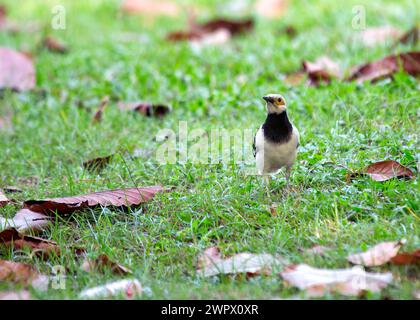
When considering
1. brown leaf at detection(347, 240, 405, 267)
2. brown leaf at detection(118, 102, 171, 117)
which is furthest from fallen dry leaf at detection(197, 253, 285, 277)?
brown leaf at detection(118, 102, 171, 117)

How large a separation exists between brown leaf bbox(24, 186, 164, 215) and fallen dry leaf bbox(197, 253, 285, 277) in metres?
0.80

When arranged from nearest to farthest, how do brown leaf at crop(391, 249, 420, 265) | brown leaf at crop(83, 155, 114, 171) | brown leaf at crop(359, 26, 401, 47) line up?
brown leaf at crop(391, 249, 420, 265) → brown leaf at crop(83, 155, 114, 171) → brown leaf at crop(359, 26, 401, 47)

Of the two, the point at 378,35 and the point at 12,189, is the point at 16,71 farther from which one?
the point at 378,35

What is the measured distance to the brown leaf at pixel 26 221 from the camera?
4059mm

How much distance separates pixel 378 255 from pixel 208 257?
847mm

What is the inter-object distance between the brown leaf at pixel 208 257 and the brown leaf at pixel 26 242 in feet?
2.57

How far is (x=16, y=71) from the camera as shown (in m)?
6.77

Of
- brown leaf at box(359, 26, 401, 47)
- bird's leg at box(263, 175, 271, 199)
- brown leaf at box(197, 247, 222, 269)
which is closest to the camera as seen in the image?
brown leaf at box(197, 247, 222, 269)

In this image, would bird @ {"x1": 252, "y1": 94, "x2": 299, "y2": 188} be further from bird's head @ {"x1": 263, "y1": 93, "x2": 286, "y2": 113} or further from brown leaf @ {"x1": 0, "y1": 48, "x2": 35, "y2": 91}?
brown leaf @ {"x1": 0, "y1": 48, "x2": 35, "y2": 91}

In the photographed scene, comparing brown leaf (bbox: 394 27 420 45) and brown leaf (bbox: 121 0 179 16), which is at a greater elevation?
brown leaf (bbox: 121 0 179 16)

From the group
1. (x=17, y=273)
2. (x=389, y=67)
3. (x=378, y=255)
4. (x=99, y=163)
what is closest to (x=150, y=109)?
(x=99, y=163)

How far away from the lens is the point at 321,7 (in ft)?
26.3

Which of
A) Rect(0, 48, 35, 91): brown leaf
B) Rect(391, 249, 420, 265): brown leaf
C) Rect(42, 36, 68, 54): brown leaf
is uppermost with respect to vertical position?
Rect(42, 36, 68, 54): brown leaf

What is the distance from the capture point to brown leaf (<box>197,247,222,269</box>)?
3.62 m
